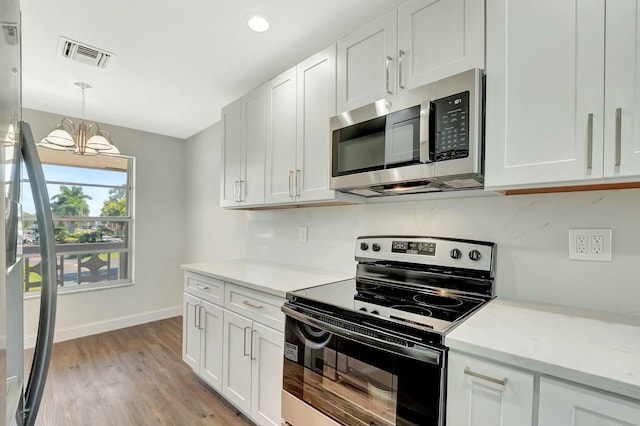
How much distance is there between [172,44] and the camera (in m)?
1.99

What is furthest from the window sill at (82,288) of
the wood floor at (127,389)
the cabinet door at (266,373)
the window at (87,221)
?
the cabinet door at (266,373)

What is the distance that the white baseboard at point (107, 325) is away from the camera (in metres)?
3.27

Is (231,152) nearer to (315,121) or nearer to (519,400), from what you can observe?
(315,121)

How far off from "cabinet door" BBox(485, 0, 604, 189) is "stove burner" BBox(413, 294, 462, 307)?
A: 0.56 m

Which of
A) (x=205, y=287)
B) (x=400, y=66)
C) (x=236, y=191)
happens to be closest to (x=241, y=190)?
(x=236, y=191)

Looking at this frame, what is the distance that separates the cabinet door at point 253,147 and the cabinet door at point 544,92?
1.56 metres

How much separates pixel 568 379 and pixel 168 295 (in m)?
4.31

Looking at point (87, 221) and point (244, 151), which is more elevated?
point (244, 151)

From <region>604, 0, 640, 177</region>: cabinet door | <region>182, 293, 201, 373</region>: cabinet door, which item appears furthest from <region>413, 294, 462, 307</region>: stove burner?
<region>182, 293, 201, 373</region>: cabinet door

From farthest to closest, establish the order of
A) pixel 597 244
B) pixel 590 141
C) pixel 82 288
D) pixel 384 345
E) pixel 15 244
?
pixel 82 288
pixel 597 244
pixel 384 345
pixel 590 141
pixel 15 244

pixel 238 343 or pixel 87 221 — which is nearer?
pixel 238 343

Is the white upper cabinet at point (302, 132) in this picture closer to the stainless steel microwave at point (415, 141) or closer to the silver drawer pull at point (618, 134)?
the stainless steel microwave at point (415, 141)

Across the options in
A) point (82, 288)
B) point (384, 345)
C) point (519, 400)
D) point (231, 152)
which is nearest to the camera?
point (519, 400)

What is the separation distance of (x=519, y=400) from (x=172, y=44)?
2.50 m
